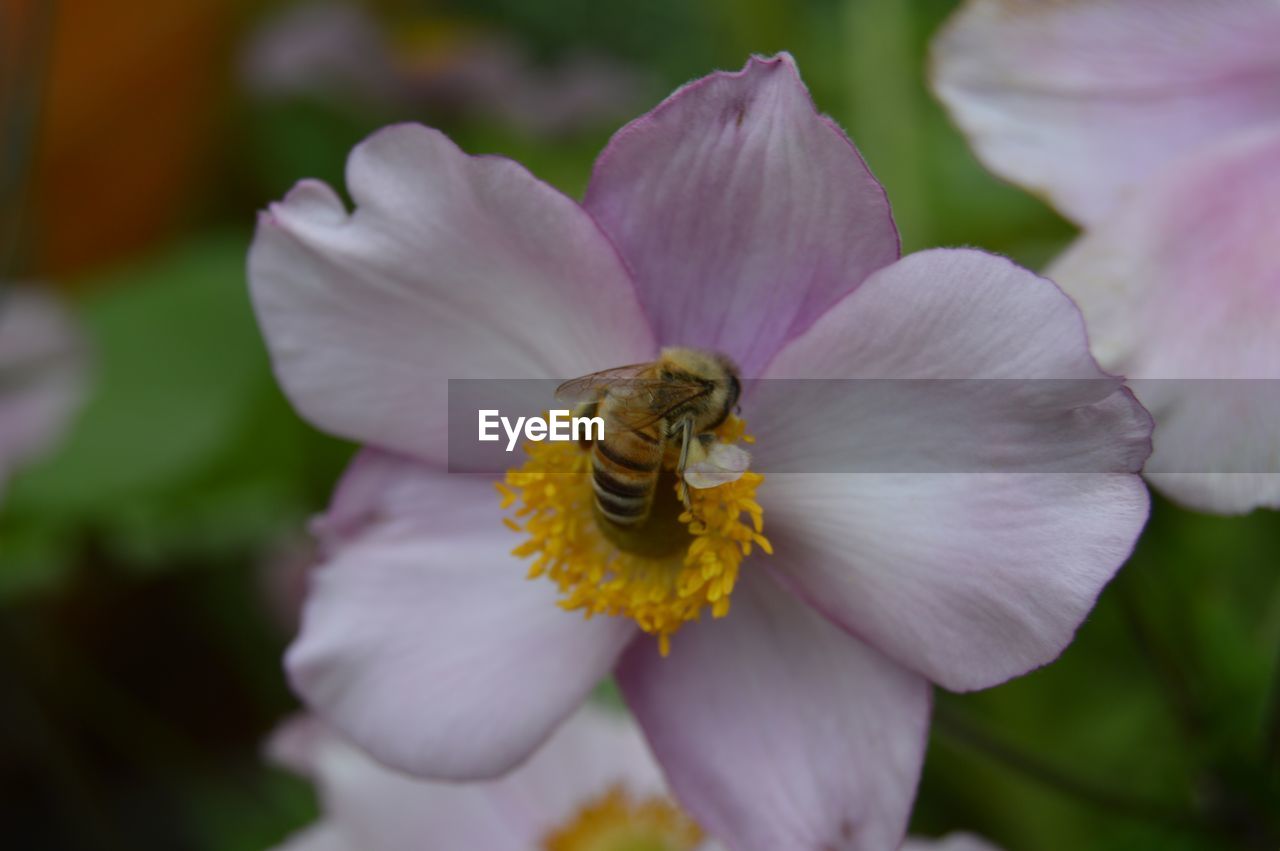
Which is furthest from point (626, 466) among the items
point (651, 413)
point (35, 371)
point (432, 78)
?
point (432, 78)

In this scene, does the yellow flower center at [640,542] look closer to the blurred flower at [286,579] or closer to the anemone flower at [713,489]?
the anemone flower at [713,489]

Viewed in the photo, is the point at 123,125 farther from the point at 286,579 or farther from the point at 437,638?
the point at 437,638

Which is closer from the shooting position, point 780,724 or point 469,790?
point 780,724

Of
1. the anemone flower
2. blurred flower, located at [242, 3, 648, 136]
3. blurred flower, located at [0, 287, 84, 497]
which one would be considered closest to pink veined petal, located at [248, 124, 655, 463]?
the anemone flower

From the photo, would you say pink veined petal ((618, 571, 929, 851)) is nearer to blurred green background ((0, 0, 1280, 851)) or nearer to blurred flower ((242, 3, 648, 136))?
blurred green background ((0, 0, 1280, 851))

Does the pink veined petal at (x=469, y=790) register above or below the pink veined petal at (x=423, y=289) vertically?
below

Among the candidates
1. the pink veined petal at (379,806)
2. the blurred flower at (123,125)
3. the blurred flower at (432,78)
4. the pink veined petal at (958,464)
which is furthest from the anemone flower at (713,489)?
the blurred flower at (123,125)
